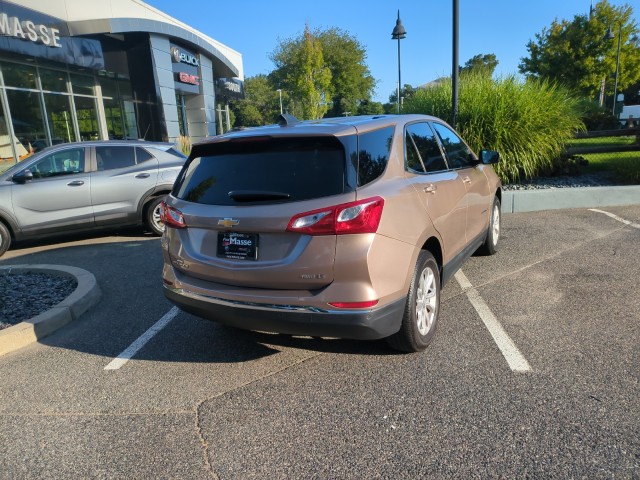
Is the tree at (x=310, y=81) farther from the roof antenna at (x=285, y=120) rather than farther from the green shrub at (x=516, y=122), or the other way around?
the roof antenna at (x=285, y=120)

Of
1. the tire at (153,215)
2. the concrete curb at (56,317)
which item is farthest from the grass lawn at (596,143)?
the concrete curb at (56,317)

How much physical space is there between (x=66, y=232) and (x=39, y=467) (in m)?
5.97

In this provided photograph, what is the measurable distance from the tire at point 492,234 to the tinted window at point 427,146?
5.77ft

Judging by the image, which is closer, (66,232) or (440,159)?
(440,159)

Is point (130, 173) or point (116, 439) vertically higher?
point (130, 173)

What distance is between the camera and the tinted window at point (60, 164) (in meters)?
7.61

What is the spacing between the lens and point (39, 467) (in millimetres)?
2555

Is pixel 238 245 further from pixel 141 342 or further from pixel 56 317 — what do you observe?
pixel 56 317

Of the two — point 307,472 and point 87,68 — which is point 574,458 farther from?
point 87,68

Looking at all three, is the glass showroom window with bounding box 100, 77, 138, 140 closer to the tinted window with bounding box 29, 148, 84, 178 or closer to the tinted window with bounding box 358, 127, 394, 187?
the tinted window with bounding box 29, 148, 84, 178

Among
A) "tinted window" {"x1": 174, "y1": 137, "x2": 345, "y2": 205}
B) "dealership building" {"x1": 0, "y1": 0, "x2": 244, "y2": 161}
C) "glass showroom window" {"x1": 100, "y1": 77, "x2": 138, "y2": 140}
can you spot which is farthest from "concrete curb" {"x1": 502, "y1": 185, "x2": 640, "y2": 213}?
"glass showroom window" {"x1": 100, "y1": 77, "x2": 138, "y2": 140}

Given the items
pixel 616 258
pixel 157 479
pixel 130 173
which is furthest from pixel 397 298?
pixel 130 173

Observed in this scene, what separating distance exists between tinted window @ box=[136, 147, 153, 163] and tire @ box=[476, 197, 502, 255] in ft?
19.0

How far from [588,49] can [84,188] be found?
35631 mm
